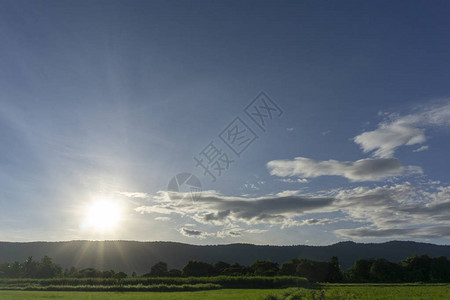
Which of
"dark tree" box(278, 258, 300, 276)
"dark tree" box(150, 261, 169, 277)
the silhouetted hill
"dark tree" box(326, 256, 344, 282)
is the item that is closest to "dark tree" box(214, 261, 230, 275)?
"dark tree" box(150, 261, 169, 277)

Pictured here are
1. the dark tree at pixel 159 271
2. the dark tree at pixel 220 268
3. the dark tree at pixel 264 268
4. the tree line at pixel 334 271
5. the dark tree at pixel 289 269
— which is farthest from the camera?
→ the dark tree at pixel 289 269

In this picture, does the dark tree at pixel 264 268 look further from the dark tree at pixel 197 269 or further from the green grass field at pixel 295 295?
the green grass field at pixel 295 295

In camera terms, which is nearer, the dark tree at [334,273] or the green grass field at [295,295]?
the green grass field at [295,295]

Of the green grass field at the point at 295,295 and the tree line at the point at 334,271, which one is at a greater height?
the green grass field at the point at 295,295

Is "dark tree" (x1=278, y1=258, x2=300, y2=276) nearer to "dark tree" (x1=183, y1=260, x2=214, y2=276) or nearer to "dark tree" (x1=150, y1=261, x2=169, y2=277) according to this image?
"dark tree" (x1=183, y1=260, x2=214, y2=276)

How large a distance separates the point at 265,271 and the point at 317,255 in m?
97.3

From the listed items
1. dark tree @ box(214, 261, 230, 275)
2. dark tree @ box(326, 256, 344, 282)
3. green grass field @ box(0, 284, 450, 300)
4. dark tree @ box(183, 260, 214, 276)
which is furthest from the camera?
dark tree @ box(214, 261, 230, 275)

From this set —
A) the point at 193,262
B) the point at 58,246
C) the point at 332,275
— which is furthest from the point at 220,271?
the point at 58,246

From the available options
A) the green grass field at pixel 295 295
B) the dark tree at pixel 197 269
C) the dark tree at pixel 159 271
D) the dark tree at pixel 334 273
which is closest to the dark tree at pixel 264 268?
the dark tree at pixel 197 269

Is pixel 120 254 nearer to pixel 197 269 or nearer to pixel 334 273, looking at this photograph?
pixel 197 269

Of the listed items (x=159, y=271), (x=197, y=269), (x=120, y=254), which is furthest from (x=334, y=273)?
(x=120, y=254)

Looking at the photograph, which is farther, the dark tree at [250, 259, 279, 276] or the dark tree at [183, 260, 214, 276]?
the dark tree at [183, 260, 214, 276]

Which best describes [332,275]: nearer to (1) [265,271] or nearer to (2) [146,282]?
(1) [265,271]

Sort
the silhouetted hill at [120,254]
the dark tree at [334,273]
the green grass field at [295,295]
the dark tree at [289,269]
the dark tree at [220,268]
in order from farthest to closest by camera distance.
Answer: the silhouetted hill at [120,254]
the dark tree at [289,269]
the dark tree at [220,268]
the dark tree at [334,273]
the green grass field at [295,295]
